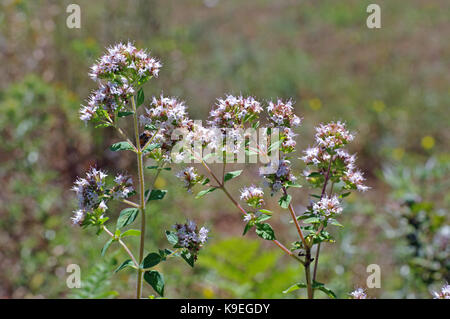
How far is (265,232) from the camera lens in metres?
1.42

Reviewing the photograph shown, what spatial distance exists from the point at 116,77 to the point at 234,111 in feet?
1.42

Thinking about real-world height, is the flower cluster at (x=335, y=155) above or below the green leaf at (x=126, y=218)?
above

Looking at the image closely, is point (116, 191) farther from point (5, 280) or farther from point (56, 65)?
point (56, 65)

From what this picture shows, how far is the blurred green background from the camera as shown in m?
2.74

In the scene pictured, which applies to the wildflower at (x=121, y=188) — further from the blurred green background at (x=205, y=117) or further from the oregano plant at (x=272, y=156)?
the blurred green background at (x=205, y=117)

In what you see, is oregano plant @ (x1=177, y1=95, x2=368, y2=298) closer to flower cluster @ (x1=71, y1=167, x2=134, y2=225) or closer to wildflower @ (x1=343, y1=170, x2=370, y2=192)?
wildflower @ (x1=343, y1=170, x2=370, y2=192)

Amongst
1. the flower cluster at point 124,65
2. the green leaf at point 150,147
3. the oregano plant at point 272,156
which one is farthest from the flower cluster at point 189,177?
the flower cluster at point 124,65

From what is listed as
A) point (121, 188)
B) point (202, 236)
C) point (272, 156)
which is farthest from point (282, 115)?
point (121, 188)

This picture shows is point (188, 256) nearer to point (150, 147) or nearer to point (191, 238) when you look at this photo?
point (191, 238)

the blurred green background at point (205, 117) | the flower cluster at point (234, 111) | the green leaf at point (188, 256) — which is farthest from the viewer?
the blurred green background at point (205, 117)

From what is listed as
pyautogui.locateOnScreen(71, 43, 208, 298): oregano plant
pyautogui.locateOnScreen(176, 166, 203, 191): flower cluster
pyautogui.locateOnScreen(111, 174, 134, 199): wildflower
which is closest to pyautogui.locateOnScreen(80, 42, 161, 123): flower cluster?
pyautogui.locateOnScreen(71, 43, 208, 298): oregano plant

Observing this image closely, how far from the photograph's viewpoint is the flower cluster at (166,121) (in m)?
1.45

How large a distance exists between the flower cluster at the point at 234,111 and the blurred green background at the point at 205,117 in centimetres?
43
